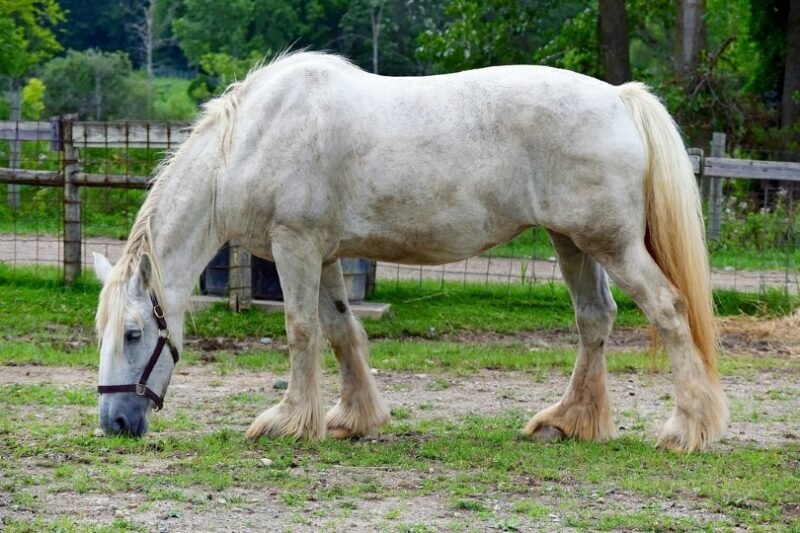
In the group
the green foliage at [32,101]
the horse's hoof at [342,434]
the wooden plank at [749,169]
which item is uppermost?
the green foliage at [32,101]

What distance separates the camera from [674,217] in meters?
6.21

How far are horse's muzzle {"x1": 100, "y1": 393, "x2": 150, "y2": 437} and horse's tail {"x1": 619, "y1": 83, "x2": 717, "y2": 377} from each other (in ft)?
9.08

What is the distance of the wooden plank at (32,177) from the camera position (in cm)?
1131

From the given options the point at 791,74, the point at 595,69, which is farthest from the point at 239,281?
the point at 595,69

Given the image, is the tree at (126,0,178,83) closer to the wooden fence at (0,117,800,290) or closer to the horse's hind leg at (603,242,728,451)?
the wooden fence at (0,117,800,290)

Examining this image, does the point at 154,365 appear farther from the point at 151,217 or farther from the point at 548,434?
the point at 548,434

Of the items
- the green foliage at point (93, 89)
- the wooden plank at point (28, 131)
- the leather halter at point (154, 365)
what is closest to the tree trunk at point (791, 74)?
the wooden plank at point (28, 131)

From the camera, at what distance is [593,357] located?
6.60m

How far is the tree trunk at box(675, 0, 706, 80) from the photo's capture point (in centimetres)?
2045

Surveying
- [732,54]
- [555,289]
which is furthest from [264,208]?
[732,54]

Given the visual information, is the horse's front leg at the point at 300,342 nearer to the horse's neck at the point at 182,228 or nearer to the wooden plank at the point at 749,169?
the horse's neck at the point at 182,228

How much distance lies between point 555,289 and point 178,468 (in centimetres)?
643

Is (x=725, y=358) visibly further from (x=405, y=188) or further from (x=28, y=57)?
(x=28, y=57)

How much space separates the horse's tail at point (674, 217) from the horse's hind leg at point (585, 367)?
463mm
